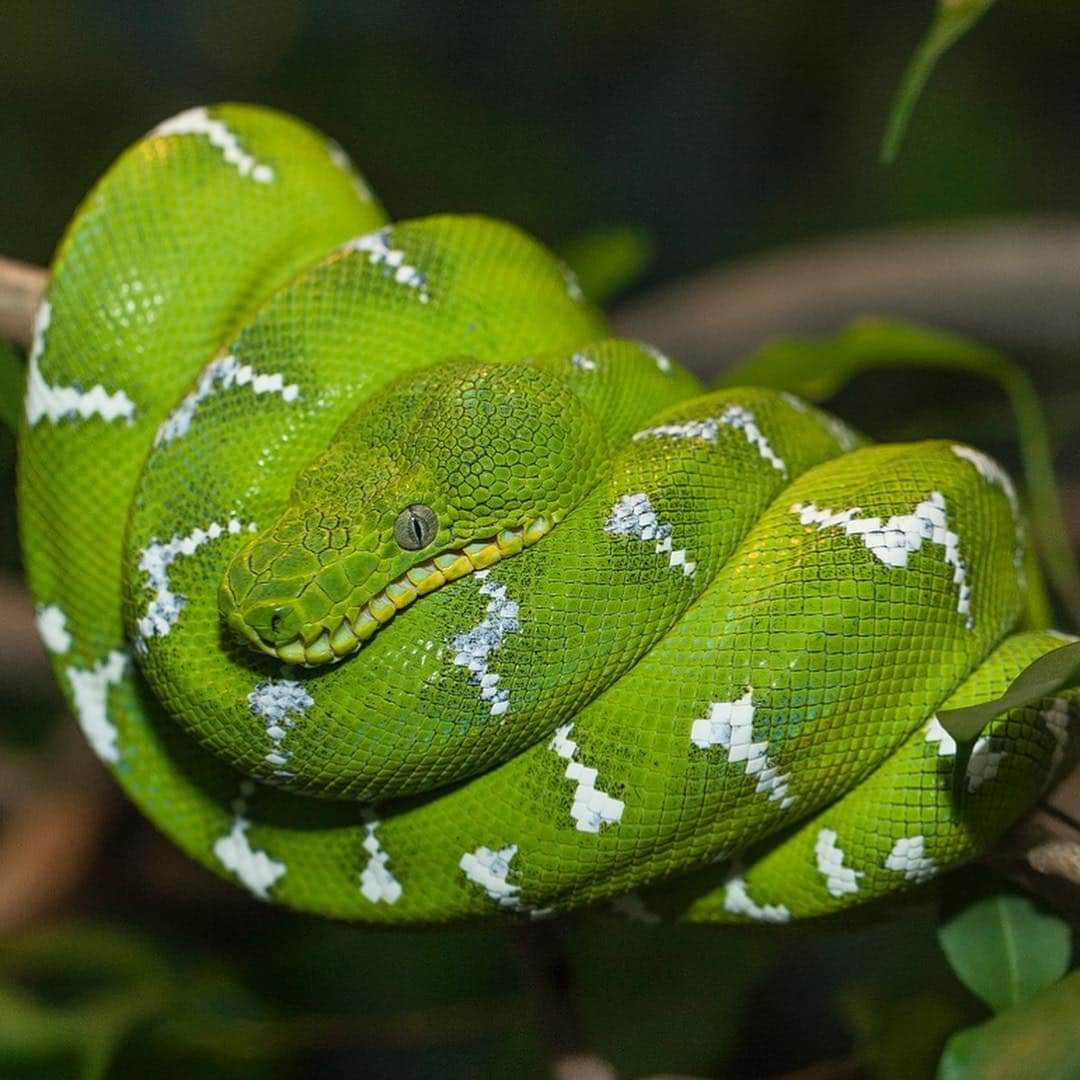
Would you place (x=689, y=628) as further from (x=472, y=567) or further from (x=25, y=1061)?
(x=25, y=1061)

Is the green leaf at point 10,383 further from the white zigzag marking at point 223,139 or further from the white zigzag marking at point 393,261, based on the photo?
the white zigzag marking at point 393,261

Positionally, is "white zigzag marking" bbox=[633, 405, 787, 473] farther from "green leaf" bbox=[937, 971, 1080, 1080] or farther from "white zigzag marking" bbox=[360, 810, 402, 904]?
"green leaf" bbox=[937, 971, 1080, 1080]

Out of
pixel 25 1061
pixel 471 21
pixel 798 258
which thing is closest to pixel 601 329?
pixel 798 258

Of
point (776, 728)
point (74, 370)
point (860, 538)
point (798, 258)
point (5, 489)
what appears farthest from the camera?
point (798, 258)

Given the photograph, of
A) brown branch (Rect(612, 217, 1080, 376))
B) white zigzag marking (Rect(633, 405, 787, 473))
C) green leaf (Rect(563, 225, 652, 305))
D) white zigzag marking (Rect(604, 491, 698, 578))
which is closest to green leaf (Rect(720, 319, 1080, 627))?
green leaf (Rect(563, 225, 652, 305))

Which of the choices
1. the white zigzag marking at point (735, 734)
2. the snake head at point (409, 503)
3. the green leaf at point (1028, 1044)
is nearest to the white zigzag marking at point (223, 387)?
the snake head at point (409, 503)

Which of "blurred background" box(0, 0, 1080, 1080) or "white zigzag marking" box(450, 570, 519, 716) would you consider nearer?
"white zigzag marking" box(450, 570, 519, 716)

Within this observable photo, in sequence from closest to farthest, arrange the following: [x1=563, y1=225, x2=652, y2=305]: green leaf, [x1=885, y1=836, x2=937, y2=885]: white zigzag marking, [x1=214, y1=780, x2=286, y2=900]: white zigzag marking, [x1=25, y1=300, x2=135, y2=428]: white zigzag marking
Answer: [x1=885, y1=836, x2=937, y2=885]: white zigzag marking → [x1=214, y1=780, x2=286, y2=900]: white zigzag marking → [x1=25, y1=300, x2=135, y2=428]: white zigzag marking → [x1=563, y1=225, x2=652, y2=305]: green leaf
